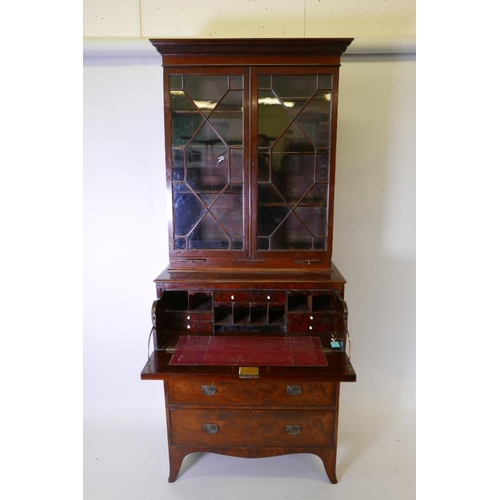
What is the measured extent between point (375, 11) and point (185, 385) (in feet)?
7.41

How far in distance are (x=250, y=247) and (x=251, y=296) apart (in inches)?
9.9

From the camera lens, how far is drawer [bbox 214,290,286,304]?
67.6 inches

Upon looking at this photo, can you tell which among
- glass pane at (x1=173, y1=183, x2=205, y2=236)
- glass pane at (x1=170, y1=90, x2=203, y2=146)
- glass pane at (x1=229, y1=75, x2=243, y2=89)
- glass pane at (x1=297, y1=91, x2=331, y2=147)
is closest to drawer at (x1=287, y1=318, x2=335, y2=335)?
glass pane at (x1=173, y1=183, x2=205, y2=236)

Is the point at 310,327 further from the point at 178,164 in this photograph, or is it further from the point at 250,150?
the point at 178,164

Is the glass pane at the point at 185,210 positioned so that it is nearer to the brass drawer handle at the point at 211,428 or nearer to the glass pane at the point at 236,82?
the glass pane at the point at 236,82

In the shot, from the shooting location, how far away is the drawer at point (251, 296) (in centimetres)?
172

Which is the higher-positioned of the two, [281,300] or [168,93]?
[168,93]

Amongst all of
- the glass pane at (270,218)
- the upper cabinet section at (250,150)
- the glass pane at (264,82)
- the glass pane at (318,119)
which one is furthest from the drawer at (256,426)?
the glass pane at (264,82)

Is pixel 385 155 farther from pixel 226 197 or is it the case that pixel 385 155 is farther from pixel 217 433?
pixel 217 433

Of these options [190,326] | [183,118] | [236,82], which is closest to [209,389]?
[190,326]

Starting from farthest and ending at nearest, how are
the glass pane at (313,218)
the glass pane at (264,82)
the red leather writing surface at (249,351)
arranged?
the glass pane at (313,218), the glass pane at (264,82), the red leather writing surface at (249,351)

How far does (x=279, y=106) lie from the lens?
1.70 m

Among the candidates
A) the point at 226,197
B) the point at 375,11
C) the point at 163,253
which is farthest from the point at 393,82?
the point at 163,253

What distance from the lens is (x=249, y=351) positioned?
1666 mm
